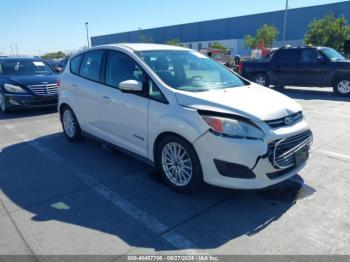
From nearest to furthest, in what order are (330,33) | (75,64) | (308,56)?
(75,64)
(308,56)
(330,33)

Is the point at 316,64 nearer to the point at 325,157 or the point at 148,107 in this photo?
the point at 325,157

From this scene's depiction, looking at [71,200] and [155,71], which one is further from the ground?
[155,71]

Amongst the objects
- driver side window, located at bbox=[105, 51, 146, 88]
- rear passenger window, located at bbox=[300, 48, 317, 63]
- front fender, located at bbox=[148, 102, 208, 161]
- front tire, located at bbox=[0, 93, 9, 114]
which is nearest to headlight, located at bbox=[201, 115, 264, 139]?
front fender, located at bbox=[148, 102, 208, 161]

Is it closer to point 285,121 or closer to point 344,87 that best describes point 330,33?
point 344,87

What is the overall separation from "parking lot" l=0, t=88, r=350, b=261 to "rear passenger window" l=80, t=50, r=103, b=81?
1.33 meters

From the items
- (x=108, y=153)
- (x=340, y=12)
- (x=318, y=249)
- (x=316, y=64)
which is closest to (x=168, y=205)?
(x=318, y=249)

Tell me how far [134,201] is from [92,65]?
2.58m

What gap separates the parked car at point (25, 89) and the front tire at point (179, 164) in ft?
20.1

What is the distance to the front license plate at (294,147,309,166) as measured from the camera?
3603 mm

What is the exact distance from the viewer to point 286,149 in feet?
11.3

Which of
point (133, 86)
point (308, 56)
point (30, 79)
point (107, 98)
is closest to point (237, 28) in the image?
point (308, 56)

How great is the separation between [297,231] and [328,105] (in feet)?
25.7

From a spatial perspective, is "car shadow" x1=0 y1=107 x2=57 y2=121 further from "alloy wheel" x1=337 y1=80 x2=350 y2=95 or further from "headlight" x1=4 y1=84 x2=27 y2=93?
"alloy wheel" x1=337 y1=80 x2=350 y2=95

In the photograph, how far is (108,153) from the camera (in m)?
5.38
